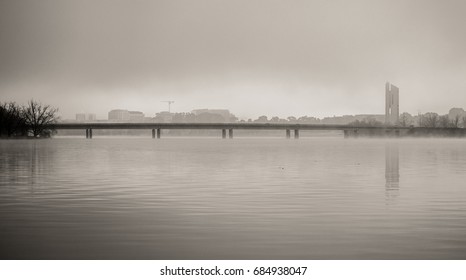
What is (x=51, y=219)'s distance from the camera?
72.6 feet

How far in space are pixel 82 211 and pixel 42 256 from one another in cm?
847

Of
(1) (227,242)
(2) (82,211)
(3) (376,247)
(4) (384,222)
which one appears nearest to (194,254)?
(1) (227,242)

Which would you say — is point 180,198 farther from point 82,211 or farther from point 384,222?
point 384,222

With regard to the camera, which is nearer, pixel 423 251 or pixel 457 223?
pixel 423 251

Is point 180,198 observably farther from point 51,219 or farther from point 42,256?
point 42,256

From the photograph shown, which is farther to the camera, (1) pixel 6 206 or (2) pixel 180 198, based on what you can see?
(2) pixel 180 198

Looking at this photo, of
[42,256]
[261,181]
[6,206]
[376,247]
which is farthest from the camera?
[261,181]
